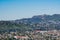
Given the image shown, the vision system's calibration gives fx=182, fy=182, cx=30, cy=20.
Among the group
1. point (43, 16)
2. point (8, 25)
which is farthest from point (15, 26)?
point (43, 16)

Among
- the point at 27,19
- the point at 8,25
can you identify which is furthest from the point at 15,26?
the point at 27,19

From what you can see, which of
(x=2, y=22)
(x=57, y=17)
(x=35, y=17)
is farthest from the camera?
(x=35, y=17)

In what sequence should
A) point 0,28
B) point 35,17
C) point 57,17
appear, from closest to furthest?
point 0,28 < point 57,17 < point 35,17

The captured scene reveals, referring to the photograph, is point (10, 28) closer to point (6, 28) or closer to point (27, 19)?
point (6, 28)

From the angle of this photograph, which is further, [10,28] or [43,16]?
[43,16]

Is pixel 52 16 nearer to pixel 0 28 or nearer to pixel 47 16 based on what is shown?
pixel 47 16

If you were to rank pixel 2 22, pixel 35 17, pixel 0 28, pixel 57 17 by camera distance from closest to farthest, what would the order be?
1. pixel 0 28
2. pixel 2 22
3. pixel 57 17
4. pixel 35 17

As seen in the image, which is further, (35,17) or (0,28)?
(35,17)

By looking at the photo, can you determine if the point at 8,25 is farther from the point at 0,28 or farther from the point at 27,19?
the point at 27,19
